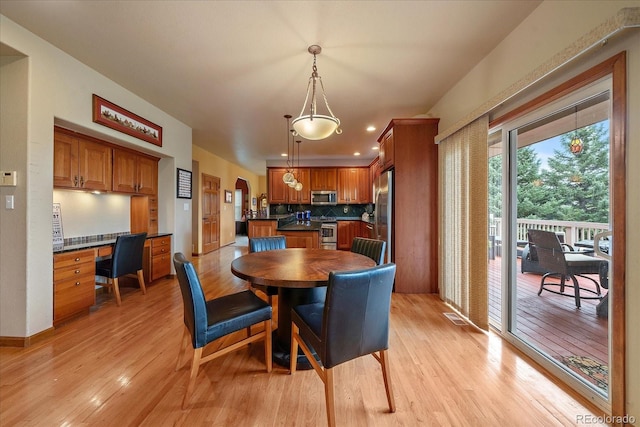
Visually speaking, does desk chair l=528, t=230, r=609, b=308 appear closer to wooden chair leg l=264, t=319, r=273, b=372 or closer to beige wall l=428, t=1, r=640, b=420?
beige wall l=428, t=1, r=640, b=420

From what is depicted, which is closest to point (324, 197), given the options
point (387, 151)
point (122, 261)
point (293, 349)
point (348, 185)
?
point (348, 185)

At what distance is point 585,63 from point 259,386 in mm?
2836

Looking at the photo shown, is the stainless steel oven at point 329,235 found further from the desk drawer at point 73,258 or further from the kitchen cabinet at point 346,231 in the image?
the desk drawer at point 73,258

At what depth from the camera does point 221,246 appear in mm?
7348

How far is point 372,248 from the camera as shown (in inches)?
97.9

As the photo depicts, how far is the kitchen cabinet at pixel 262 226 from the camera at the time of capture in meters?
5.13

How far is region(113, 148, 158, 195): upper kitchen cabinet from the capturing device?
10.9 feet

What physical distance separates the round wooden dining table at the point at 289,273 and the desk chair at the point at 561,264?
56.0 inches

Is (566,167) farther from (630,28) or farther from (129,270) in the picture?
(129,270)

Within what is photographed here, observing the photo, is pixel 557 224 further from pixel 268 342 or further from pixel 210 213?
pixel 210 213

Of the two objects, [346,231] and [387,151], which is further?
[346,231]

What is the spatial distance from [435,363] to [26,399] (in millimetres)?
2698

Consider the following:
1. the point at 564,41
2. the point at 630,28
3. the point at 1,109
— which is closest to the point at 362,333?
the point at 630,28

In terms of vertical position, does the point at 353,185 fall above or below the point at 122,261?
above
